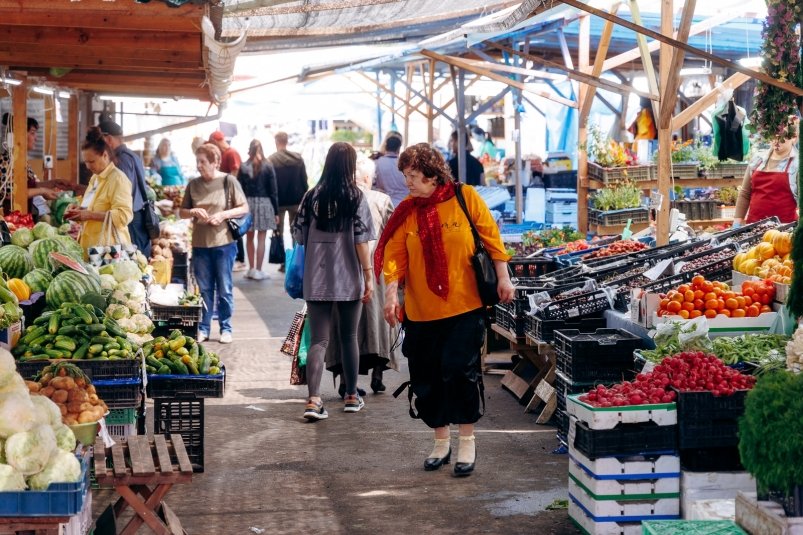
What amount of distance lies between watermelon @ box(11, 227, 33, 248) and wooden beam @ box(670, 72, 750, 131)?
5.30m

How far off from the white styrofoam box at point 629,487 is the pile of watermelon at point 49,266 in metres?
3.69

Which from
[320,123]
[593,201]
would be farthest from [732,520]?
[320,123]

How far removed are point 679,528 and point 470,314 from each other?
2.44 metres

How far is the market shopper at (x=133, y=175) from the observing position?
1054 centimetres

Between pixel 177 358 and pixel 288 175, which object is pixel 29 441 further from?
pixel 288 175

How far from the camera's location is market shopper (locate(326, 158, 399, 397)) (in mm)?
8617

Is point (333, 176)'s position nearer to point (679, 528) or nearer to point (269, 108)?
point (679, 528)

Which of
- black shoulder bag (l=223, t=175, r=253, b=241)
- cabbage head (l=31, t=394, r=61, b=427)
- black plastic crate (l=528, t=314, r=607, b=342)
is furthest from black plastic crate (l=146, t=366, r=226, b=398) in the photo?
black shoulder bag (l=223, t=175, r=253, b=241)

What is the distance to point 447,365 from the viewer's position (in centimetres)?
659

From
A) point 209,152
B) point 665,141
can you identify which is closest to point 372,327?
point 665,141

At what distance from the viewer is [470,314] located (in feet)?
21.5

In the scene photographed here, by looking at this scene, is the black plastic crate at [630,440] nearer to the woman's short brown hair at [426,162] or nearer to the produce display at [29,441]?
the woman's short brown hair at [426,162]

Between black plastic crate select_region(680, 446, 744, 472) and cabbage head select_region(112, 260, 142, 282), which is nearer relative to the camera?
black plastic crate select_region(680, 446, 744, 472)

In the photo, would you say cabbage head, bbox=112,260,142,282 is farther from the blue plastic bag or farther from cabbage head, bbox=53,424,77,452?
cabbage head, bbox=53,424,77,452
